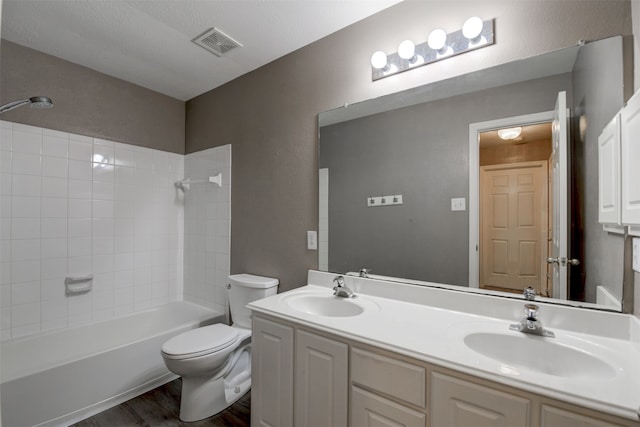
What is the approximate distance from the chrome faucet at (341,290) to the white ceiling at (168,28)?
1.56 m

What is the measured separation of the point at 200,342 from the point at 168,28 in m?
1.97

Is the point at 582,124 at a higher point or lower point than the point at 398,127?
lower

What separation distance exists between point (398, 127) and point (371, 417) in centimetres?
139

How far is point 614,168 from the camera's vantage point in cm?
96

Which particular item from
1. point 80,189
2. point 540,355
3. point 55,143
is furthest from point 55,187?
point 540,355

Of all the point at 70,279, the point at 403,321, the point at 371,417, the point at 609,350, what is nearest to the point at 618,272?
the point at 609,350

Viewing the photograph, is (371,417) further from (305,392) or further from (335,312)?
(335,312)

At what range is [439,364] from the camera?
911 mm

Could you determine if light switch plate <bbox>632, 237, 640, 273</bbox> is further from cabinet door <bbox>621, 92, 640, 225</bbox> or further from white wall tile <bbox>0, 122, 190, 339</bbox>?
white wall tile <bbox>0, 122, 190, 339</bbox>

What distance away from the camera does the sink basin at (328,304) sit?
1.51 metres

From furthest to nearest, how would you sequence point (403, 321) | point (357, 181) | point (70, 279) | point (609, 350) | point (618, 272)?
point (70, 279) < point (357, 181) < point (403, 321) < point (618, 272) < point (609, 350)

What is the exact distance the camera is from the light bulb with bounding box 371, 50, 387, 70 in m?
1.59

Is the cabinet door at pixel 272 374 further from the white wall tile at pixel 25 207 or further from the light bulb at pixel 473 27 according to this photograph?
the white wall tile at pixel 25 207

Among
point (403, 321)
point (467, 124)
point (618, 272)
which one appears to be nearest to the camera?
point (618, 272)
